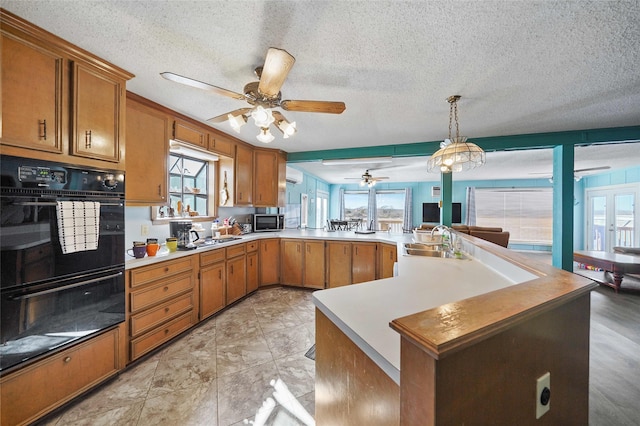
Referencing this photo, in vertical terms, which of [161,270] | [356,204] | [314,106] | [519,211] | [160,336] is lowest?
[160,336]

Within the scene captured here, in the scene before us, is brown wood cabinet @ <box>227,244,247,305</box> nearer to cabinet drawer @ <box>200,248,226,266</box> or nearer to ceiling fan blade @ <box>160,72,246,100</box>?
cabinet drawer @ <box>200,248,226,266</box>

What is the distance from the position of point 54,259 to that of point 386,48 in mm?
2440

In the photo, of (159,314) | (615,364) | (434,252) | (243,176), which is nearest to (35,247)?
(159,314)

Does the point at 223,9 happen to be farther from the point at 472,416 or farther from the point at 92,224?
the point at 472,416

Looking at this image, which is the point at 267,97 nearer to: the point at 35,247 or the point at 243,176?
the point at 35,247

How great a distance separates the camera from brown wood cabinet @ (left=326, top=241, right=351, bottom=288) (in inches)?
143

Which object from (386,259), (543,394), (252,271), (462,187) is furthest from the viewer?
(462,187)

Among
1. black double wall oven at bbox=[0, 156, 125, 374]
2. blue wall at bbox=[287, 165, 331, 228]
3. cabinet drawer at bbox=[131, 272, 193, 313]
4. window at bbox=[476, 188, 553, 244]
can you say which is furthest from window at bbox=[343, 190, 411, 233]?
black double wall oven at bbox=[0, 156, 125, 374]

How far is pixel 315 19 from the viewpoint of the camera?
4.31 feet

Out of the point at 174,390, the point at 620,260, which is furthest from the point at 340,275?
the point at 620,260

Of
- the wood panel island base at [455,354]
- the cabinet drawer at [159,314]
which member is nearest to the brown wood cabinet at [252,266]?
the cabinet drawer at [159,314]

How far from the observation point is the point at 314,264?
3.75 meters

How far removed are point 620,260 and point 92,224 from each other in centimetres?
651

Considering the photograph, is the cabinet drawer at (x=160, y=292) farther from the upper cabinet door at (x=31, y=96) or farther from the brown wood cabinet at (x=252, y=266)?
the upper cabinet door at (x=31, y=96)
